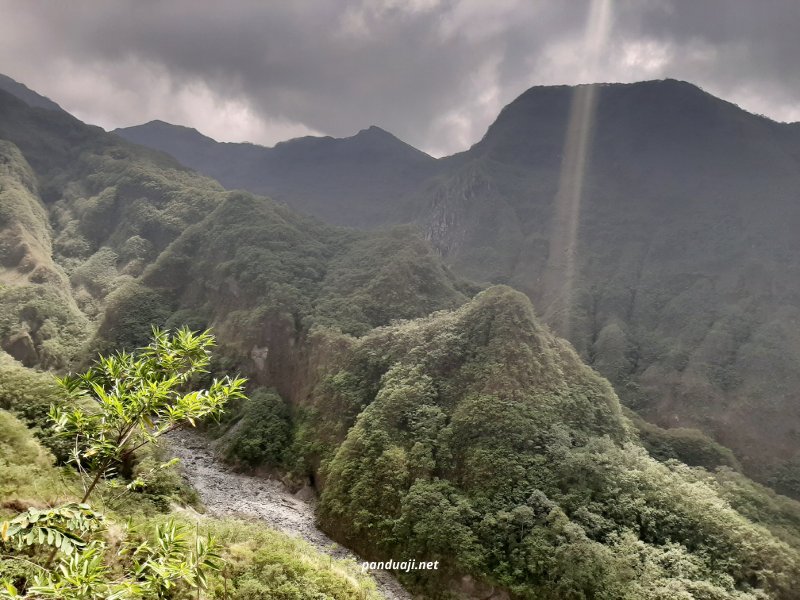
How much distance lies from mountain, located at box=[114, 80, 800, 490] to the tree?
200ft

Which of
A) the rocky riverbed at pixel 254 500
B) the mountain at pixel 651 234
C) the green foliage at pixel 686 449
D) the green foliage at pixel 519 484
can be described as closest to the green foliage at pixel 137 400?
the rocky riverbed at pixel 254 500

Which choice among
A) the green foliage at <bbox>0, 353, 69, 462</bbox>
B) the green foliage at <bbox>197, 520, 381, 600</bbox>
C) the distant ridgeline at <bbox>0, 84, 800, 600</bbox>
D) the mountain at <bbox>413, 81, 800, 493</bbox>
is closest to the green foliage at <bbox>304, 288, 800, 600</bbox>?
the distant ridgeline at <bbox>0, 84, 800, 600</bbox>

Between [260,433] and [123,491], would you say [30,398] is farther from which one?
[123,491]

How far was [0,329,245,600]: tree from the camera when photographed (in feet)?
15.6

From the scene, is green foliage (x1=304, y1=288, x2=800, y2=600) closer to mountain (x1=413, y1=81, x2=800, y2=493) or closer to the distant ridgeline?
the distant ridgeline

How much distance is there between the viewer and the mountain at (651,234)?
192ft

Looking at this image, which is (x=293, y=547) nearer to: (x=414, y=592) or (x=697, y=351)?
(x=414, y=592)

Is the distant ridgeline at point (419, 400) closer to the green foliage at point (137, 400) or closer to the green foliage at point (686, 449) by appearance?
the green foliage at point (686, 449)

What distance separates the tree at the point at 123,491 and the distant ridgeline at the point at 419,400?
2097cm

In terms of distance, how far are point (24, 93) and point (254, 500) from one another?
199 m

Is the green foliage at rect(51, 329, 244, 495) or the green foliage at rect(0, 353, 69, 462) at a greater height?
the green foliage at rect(51, 329, 244, 495)

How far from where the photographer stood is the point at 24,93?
515 ft

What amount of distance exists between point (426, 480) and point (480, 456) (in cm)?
431

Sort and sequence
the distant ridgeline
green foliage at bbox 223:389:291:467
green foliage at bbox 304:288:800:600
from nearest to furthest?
1. green foliage at bbox 304:288:800:600
2. the distant ridgeline
3. green foliage at bbox 223:389:291:467
